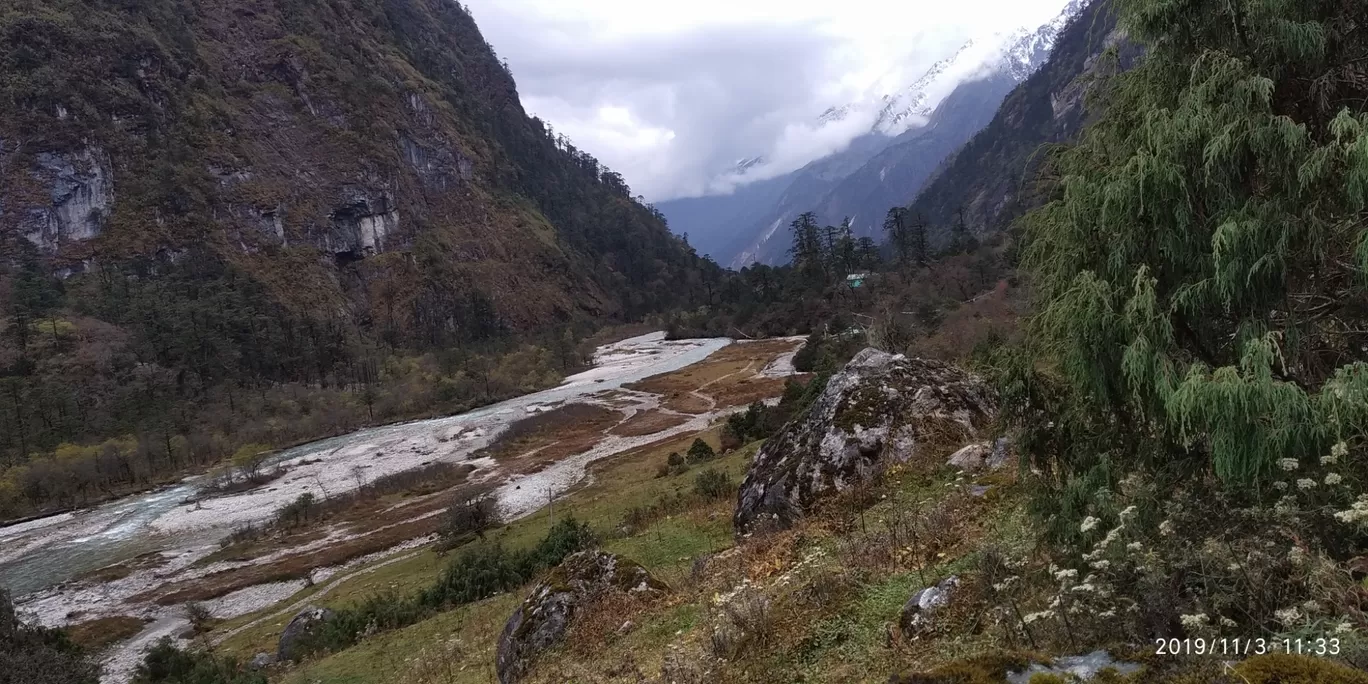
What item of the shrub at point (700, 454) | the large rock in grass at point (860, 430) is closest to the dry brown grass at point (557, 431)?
the shrub at point (700, 454)

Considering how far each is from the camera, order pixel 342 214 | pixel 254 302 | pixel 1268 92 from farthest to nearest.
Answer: pixel 342 214, pixel 254 302, pixel 1268 92

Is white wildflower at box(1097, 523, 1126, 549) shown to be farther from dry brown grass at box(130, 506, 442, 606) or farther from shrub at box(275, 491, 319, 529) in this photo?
shrub at box(275, 491, 319, 529)

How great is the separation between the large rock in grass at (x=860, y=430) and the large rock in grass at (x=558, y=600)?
7.90 feet

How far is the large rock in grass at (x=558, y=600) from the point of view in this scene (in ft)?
30.3

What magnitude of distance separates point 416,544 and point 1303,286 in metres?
36.2

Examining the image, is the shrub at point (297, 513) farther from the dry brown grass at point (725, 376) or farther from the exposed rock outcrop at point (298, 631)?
the dry brown grass at point (725, 376)

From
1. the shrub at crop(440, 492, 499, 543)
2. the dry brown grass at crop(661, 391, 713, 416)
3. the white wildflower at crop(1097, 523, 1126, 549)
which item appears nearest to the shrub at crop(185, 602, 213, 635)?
the shrub at crop(440, 492, 499, 543)

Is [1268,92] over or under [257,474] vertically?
over

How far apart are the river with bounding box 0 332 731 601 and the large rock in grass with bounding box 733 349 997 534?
36.1m

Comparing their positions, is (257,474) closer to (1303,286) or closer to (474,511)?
(474,511)

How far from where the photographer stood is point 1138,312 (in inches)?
186

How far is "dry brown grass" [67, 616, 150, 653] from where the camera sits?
27.6 m

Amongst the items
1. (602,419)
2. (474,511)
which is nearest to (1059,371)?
(474,511)

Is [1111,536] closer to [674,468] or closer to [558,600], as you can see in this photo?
[558,600]
